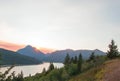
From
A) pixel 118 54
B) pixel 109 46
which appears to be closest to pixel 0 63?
pixel 109 46

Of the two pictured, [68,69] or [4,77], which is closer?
[4,77]

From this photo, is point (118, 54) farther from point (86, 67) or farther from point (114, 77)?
point (114, 77)

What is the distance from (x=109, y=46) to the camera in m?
144

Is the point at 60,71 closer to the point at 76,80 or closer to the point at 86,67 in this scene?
the point at 86,67

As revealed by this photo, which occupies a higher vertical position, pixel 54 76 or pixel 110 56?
pixel 110 56

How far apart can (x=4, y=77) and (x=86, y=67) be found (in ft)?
500

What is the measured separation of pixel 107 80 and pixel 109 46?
51263 mm

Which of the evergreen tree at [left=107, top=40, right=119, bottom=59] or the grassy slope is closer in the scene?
the grassy slope

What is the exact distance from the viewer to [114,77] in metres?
93.1

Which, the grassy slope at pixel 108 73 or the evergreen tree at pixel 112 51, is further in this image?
the evergreen tree at pixel 112 51

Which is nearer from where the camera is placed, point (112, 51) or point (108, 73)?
point (108, 73)

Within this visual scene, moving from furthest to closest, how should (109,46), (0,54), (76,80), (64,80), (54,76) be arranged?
1. (54,76)
2. (64,80)
3. (109,46)
4. (76,80)
5. (0,54)

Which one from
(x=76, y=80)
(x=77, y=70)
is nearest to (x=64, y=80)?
(x=77, y=70)

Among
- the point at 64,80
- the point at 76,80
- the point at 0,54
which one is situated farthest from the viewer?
the point at 64,80
